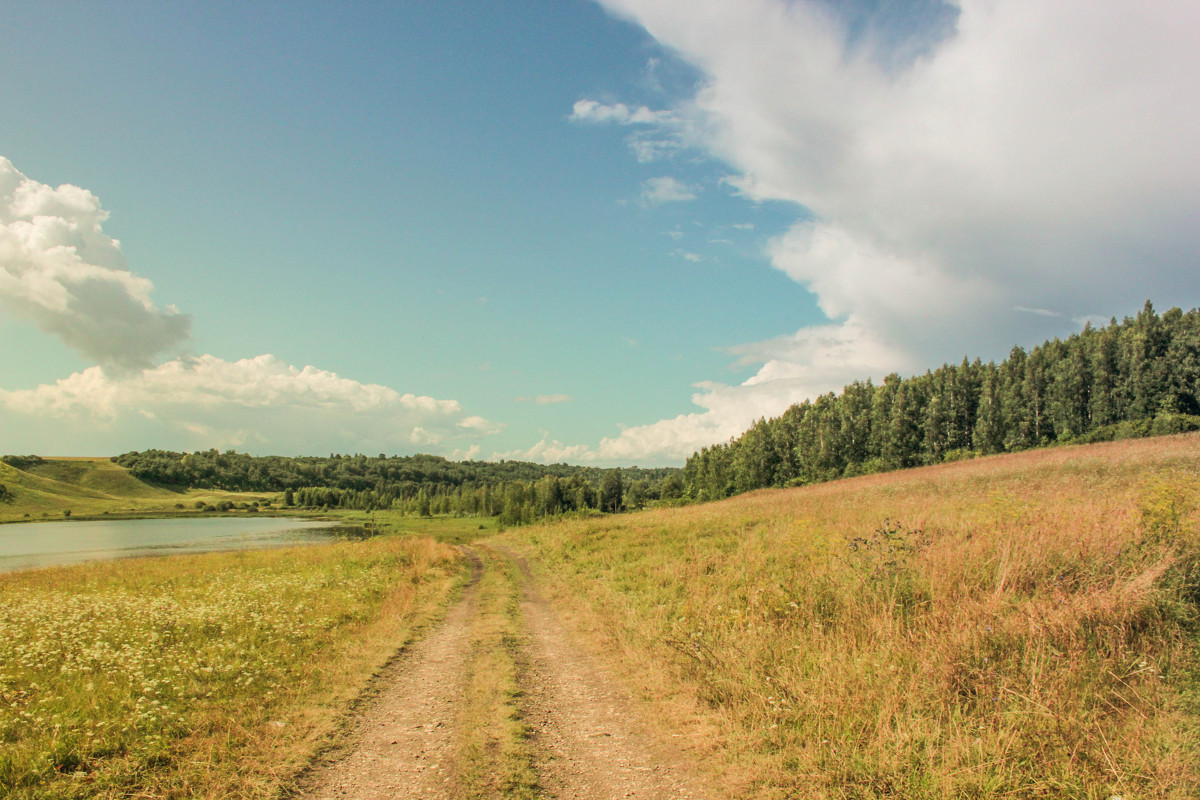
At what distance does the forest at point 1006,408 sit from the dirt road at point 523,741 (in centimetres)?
7587

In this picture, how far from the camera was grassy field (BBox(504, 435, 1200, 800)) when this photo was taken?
15.4 ft

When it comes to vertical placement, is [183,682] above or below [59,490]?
above

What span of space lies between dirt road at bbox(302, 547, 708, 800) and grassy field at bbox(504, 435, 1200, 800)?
0.62m

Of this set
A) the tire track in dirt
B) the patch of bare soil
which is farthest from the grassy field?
the tire track in dirt

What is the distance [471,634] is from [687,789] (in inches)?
330

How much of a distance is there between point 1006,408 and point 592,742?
9475 centimetres

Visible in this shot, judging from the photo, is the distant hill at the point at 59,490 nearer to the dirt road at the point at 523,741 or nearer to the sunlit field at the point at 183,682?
the sunlit field at the point at 183,682

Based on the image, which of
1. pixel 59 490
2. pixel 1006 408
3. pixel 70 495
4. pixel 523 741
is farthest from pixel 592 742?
pixel 59 490

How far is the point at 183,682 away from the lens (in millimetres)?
8305

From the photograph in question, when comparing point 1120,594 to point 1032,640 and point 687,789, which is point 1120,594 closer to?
point 1032,640

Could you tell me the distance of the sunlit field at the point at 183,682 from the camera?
582 cm

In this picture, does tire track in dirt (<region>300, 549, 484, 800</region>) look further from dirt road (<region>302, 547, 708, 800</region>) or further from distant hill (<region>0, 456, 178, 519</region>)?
distant hill (<region>0, 456, 178, 519</region>)

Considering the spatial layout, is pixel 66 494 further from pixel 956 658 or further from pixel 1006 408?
pixel 1006 408

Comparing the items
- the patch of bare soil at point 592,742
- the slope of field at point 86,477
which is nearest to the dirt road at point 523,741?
the patch of bare soil at point 592,742
